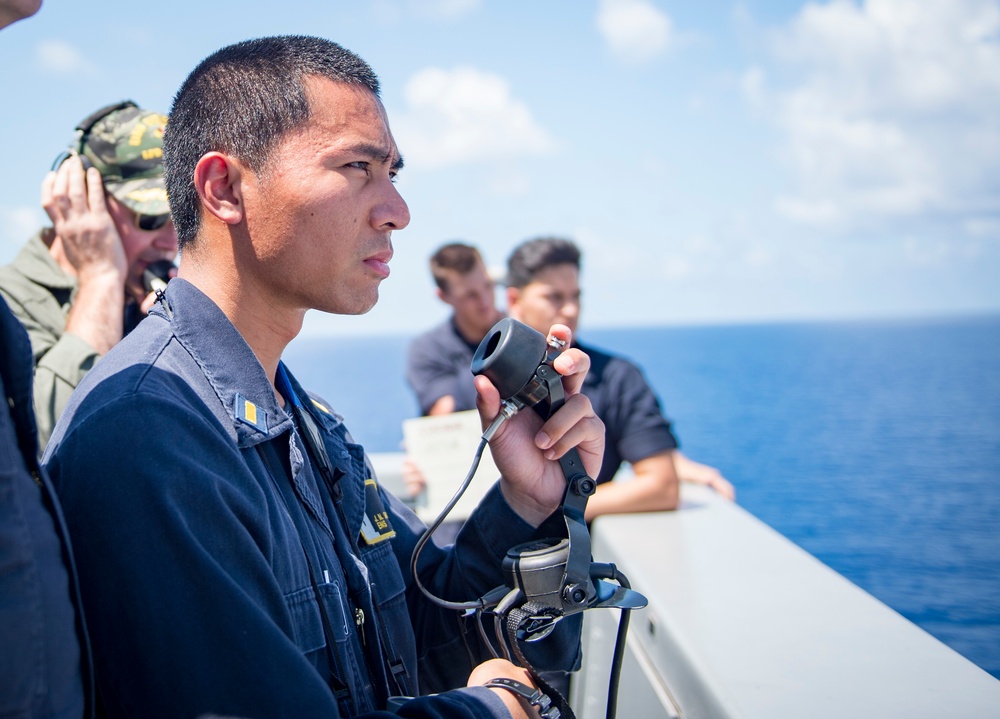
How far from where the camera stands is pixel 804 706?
1.73 metres

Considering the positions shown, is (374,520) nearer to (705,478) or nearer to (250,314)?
(250,314)

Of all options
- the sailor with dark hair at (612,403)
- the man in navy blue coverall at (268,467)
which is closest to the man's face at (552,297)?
the sailor with dark hair at (612,403)

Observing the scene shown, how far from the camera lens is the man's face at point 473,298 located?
5.22 meters

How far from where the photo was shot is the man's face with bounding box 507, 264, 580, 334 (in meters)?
4.48

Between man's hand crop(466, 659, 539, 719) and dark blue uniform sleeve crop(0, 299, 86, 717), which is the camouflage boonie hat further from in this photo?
man's hand crop(466, 659, 539, 719)

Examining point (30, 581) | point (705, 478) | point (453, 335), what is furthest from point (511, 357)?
point (453, 335)

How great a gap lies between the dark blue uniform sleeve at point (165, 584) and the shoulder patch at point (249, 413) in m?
0.21

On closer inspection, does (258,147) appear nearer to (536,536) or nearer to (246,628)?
(246,628)

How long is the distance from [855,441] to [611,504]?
11345 millimetres

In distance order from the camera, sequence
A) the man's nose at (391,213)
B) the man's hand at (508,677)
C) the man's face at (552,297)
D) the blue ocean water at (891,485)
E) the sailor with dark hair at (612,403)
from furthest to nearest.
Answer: the man's face at (552,297) < the blue ocean water at (891,485) < the sailor with dark hair at (612,403) < the man's nose at (391,213) < the man's hand at (508,677)

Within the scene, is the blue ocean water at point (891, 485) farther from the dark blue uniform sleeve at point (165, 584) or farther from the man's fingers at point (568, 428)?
the dark blue uniform sleeve at point (165, 584)

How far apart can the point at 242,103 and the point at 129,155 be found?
142 centimetres

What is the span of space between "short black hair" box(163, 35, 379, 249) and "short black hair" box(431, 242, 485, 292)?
11.9 feet

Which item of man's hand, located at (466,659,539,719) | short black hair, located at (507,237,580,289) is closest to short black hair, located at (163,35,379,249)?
man's hand, located at (466,659,539,719)
